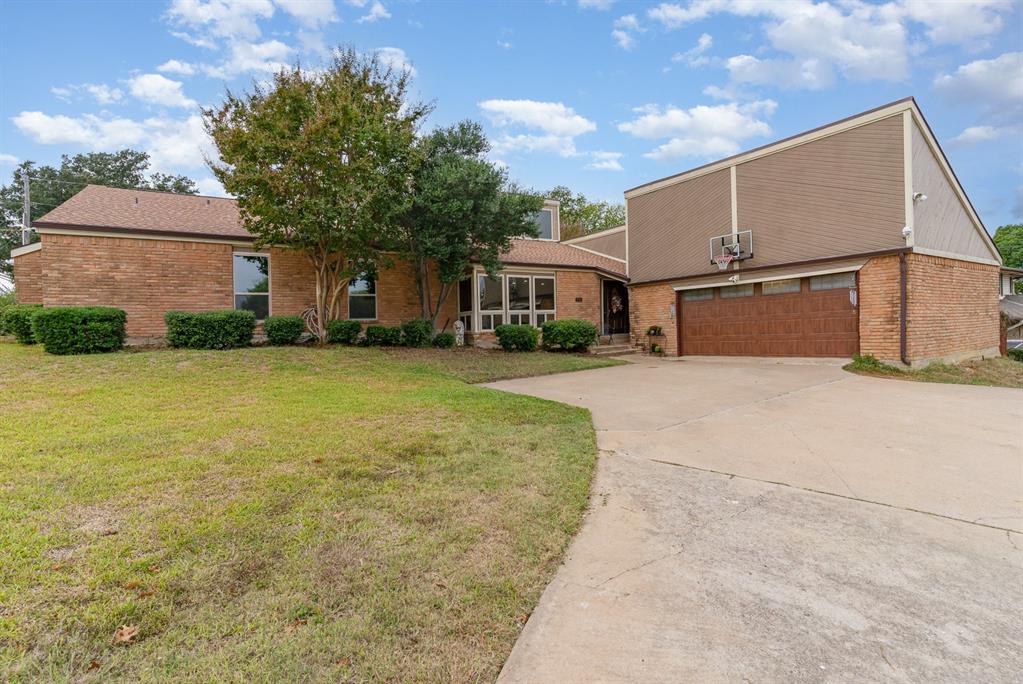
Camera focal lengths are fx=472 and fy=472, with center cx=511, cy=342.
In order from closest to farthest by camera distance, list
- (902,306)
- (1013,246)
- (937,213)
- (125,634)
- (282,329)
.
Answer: (125,634), (902,306), (282,329), (937,213), (1013,246)

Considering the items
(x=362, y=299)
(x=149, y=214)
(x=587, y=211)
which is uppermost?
(x=587, y=211)

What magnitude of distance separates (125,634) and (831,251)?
14359 millimetres

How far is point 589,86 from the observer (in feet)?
41.7

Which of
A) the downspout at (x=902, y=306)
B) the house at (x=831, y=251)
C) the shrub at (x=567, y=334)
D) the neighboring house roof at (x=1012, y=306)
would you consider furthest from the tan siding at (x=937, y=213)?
the neighboring house roof at (x=1012, y=306)

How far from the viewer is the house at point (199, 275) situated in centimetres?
1077

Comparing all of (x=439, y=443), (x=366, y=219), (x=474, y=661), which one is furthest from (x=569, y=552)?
(x=366, y=219)

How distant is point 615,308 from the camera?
18.5m

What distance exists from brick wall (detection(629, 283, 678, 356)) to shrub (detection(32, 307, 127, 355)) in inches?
569

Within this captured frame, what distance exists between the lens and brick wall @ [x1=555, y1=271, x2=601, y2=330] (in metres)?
16.6

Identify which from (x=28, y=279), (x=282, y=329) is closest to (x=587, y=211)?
(x=282, y=329)

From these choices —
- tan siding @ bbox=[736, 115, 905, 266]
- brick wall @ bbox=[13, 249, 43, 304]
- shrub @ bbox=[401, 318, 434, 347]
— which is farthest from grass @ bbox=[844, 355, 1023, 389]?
brick wall @ bbox=[13, 249, 43, 304]

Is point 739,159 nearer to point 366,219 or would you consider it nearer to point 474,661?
point 366,219

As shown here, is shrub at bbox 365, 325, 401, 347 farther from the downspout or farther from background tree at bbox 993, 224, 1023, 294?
background tree at bbox 993, 224, 1023, 294

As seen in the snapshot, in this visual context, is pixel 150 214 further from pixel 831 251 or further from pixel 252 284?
pixel 831 251
